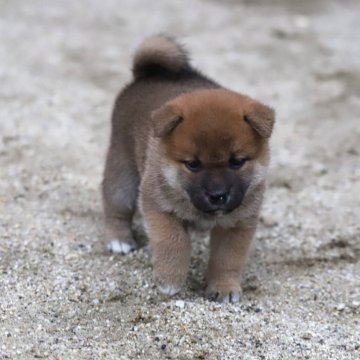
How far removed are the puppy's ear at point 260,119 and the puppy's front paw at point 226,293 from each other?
942 mm

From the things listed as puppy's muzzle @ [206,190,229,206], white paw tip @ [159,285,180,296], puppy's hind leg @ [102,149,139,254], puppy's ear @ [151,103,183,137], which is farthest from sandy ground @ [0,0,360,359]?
puppy's ear @ [151,103,183,137]

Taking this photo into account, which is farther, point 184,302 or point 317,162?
point 317,162

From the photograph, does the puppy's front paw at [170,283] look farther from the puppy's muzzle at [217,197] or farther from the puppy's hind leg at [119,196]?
the puppy's hind leg at [119,196]

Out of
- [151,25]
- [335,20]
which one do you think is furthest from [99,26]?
[335,20]

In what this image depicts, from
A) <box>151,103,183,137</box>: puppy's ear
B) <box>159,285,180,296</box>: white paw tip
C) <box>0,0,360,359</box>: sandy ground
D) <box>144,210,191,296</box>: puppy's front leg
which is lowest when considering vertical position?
<box>0,0,360,359</box>: sandy ground

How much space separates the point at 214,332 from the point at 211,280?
2.03ft

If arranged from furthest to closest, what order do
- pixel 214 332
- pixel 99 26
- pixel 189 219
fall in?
pixel 99 26 < pixel 189 219 < pixel 214 332

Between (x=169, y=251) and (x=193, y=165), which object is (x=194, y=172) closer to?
(x=193, y=165)

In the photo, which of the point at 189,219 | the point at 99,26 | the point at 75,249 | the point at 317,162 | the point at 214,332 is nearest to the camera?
the point at 214,332

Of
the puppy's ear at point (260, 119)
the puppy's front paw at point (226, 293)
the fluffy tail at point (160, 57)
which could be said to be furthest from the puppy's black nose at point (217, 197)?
the fluffy tail at point (160, 57)

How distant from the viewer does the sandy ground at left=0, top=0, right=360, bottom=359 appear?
4512mm

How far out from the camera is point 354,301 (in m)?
5.06

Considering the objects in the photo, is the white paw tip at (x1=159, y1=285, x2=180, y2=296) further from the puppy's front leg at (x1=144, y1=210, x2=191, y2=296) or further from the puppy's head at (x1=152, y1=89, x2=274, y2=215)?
the puppy's head at (x1=152, y1=89, x2=274, y2=215)

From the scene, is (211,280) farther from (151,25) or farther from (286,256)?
(151,25)
